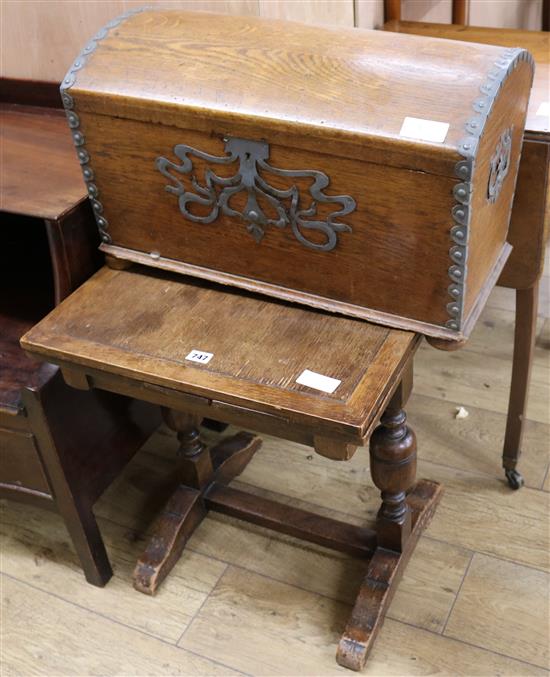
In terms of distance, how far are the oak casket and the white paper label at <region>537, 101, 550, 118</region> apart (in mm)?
154

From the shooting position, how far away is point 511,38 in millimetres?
2006

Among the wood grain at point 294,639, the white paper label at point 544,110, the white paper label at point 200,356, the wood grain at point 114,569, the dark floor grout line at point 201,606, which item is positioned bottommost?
the wood grain at point 294,639

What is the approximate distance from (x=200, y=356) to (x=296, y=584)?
2.18 feet

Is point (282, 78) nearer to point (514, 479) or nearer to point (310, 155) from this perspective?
point (310, 155)

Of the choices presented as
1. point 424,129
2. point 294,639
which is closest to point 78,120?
point 424,129

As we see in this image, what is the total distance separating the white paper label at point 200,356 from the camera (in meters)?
1.30

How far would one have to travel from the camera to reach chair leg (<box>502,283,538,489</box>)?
1.70 meters

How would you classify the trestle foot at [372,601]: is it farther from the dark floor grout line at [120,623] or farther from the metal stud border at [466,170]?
the metal stud border at [466,170]

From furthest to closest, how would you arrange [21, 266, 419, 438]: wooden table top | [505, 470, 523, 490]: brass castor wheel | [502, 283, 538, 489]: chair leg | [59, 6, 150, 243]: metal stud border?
[505, 470, 523, 490]: brass castor wheel → [502, 283, 538, 489]: chair leg → [59, 6, 150, 243]: metal stud border → [21, 266, 419, 438]: wooden table top

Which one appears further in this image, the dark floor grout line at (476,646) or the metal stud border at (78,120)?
the dark floor grout line at (476,646)

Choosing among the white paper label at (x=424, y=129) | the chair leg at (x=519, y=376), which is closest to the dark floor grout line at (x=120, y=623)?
the chair leg at (x=519, y=376)

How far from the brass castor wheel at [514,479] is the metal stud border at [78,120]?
1.02m

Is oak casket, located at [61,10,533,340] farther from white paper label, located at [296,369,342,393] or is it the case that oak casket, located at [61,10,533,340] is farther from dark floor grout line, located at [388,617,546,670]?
dark floor grout line, located at [388,617,546,670]

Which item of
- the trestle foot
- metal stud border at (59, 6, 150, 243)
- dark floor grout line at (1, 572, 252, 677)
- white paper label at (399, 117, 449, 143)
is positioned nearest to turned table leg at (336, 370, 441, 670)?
the trestle foot
